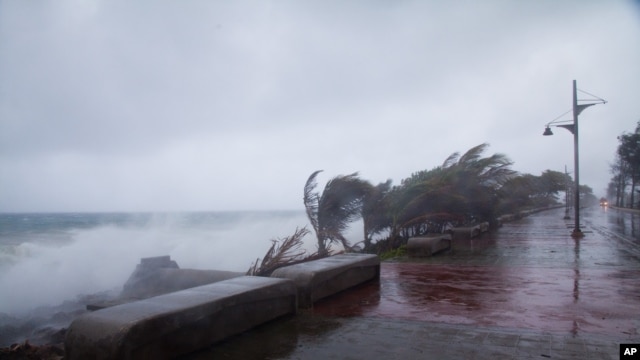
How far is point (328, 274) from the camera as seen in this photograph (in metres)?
6.40

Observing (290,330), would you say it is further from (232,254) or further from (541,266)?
(232,254)

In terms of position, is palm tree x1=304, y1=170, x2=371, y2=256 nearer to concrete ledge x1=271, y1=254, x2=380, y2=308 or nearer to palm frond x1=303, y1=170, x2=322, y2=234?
palm frond x1=303, y1=170, x2=322, y2=234

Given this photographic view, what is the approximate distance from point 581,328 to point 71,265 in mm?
18237

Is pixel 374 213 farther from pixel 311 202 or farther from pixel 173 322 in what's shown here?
pixel 173 322

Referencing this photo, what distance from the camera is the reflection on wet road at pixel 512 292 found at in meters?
5.30

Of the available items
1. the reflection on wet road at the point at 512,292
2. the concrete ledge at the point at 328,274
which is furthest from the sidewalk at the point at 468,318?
the concrete ledge at the point at 328,274

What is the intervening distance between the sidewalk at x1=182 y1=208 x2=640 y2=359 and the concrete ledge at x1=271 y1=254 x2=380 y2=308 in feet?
0.49

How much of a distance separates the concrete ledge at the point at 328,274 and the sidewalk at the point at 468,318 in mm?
149

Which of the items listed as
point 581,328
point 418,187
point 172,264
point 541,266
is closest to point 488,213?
point 418,187

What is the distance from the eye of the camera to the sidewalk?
416cm

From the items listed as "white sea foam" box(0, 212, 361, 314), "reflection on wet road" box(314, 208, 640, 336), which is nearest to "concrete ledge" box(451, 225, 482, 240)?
"white sea foam" box(0, 212, 361, 314)

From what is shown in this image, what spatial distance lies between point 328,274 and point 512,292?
2.79 m

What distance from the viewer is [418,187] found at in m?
15.3

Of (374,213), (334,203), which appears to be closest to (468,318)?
(334,203)
